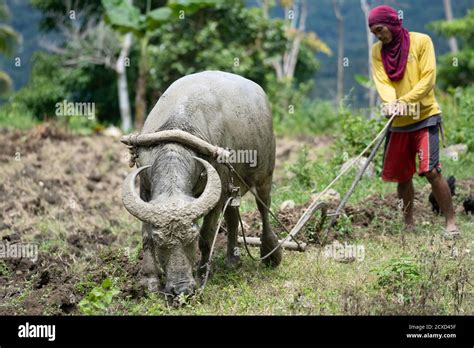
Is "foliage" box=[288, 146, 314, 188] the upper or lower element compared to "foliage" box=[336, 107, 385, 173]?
lower

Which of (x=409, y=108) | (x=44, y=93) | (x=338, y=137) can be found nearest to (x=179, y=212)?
(x=409, y=108)

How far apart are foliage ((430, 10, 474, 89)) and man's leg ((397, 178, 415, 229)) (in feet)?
43.3

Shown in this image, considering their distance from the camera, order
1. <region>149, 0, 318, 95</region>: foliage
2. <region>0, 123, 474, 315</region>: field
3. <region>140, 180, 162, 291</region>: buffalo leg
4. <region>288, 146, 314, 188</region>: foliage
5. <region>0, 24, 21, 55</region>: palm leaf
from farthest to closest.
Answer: <region>149, 0, 318, 95</region>: foliage → <region>0, 24, 21, 55</region>: palm leaf → <region>288, 146, 314, 188</region>: foliage → <region>140, 180, 162, 291</region>: buffalo leg → <region>0, 123, 474, 315</region>: field

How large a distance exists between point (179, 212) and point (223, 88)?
161cm

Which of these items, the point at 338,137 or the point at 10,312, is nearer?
the point at 10,312

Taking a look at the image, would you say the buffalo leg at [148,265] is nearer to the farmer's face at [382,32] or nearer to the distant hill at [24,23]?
the farmer's face at [382,32]

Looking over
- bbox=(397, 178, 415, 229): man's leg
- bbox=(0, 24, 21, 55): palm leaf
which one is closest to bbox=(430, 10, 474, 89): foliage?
bbox=(0, 24, 21, 55): palm leaf

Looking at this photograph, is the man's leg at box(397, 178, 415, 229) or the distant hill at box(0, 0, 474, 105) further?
the distant hill at box(0, 0, 474, 105)

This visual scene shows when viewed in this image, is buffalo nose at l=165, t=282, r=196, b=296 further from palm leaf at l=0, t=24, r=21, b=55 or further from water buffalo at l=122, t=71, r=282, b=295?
palm leaf at l=0, t=24, r=21, b=55

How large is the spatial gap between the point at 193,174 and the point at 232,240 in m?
1.50

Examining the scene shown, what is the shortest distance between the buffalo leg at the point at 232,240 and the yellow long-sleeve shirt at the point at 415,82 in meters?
2.04

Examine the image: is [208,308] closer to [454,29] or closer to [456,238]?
[456,238]

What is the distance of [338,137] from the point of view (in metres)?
11.9

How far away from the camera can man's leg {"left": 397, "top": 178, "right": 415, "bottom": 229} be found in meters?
7.96
